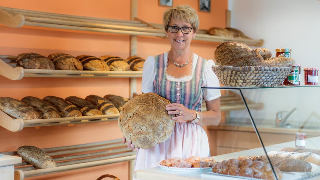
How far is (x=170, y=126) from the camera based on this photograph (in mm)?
2006

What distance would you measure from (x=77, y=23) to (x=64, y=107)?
0.56 metres

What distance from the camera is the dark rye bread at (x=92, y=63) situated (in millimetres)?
2938

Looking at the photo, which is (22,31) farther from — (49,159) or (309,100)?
(309,100)

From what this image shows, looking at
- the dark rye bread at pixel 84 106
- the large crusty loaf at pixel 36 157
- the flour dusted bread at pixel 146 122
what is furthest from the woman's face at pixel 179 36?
the large crusty loaf at pixel 36 157

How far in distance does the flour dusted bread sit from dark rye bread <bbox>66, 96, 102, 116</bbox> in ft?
2.99

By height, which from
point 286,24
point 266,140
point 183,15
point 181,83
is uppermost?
point 286,24

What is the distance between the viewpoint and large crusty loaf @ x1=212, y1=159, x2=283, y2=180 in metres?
1.39

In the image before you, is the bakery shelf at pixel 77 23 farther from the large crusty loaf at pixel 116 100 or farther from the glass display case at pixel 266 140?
the glass display case at pixel 266 140

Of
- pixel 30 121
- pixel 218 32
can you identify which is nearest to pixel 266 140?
pixel 30 121

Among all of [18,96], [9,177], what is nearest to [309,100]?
[9,177]

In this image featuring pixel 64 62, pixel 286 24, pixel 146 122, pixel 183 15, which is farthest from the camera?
pixel 286 24

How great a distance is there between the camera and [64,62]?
2.80m

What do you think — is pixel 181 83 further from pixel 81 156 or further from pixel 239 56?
pixel 81 156

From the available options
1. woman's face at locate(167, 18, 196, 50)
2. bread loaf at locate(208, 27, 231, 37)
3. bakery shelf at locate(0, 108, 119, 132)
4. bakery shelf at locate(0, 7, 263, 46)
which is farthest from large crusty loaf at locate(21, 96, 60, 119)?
bread loaf at locate(208, 27, 231, 37)
